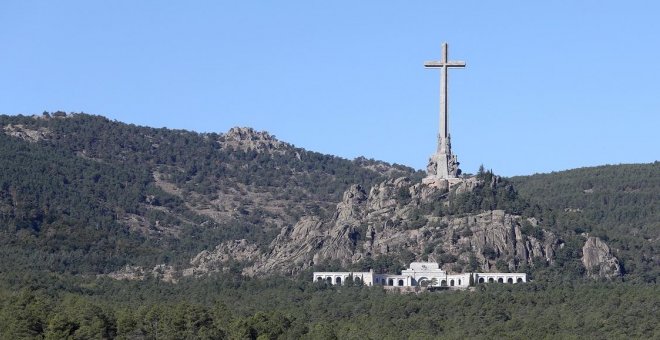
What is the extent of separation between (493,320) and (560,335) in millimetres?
15000

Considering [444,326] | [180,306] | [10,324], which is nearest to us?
[10,324]

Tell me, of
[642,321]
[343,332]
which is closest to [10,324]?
[343,332]

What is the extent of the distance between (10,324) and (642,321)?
179 ft

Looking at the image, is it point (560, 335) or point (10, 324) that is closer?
point (10, 324)

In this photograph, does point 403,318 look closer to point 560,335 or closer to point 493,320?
point 493,320

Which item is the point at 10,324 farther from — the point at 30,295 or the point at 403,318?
the point at 403,318

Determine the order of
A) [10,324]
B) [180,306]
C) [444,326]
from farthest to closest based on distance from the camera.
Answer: [444,326] → [180,306] → [10,324]

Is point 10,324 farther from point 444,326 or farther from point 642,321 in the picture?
point 642,321

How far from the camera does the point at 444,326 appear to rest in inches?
7608

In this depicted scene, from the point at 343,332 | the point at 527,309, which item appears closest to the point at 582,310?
the point at 527,309

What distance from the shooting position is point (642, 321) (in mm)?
189125

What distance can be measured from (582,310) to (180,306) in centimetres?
3813

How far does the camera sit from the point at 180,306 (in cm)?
17812

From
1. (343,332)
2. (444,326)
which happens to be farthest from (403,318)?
(343,332)
